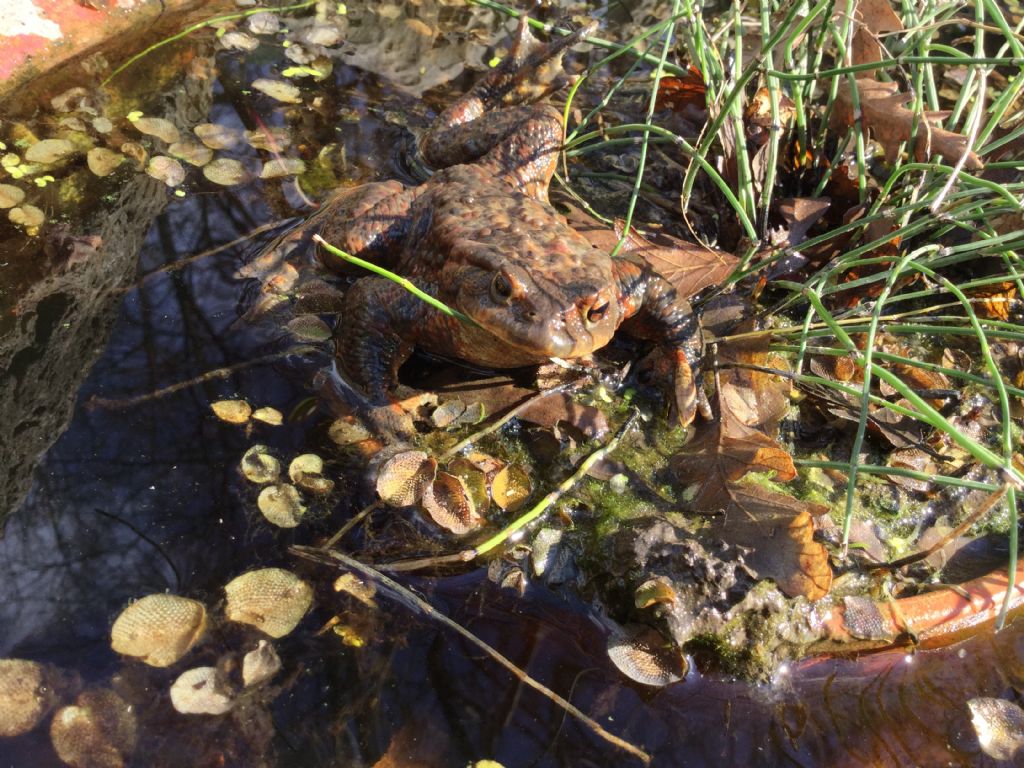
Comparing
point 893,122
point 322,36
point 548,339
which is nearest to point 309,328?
point 548,339

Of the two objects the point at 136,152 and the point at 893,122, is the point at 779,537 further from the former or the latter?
the point at 136,152

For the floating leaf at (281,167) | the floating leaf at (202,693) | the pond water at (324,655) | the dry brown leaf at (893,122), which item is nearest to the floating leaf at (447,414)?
→ the pond water at (324,655)

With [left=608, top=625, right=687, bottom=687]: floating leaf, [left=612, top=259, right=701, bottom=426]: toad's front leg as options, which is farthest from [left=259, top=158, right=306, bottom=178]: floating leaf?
[left=608, top=625, right=687, bottom=687]: floating leaf

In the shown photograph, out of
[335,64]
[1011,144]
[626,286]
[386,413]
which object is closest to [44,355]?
[386,413]

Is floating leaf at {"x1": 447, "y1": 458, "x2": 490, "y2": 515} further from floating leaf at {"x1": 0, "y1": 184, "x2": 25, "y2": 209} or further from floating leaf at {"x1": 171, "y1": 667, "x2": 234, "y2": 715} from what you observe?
floating leaf at {"x1": 0, "y1": 184, "x2": 25, "y2": 209}

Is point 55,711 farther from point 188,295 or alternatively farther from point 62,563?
point 188,295
